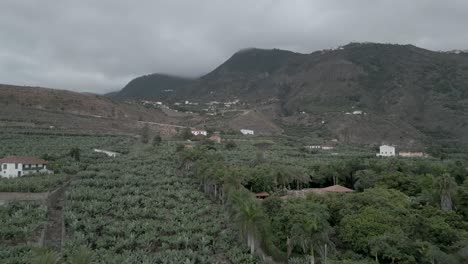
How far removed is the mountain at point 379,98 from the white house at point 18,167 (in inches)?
3529

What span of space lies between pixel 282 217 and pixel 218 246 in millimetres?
4988

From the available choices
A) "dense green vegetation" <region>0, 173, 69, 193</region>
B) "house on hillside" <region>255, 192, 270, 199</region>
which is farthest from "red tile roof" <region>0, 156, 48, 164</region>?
"house on hillside" <region>255, 192, 270, 199</region>

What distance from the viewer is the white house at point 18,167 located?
4569 cm

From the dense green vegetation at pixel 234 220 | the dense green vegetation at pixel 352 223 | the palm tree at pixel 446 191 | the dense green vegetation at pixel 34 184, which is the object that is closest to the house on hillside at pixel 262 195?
the dense green vegetation at pixel 234 220

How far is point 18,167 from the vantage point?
46.1m

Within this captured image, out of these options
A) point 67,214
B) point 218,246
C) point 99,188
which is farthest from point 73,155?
point 218,246

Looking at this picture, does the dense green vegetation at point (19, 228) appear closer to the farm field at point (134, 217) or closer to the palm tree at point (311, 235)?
the farm field at point (134, 217)

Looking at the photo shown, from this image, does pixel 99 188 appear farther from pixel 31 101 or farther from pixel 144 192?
pixel 31 101

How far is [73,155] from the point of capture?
55.3 meters

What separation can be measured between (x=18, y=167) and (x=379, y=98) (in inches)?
5342

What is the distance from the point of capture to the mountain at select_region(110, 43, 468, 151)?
118500 millimetres

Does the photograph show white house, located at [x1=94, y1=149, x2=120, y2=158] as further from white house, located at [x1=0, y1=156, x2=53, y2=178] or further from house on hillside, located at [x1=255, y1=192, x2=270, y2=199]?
house on hillside, located at [x1=255, y1=192, x2=270, y2=199]

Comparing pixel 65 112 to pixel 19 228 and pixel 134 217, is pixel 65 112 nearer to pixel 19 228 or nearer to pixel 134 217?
pixel 134 217

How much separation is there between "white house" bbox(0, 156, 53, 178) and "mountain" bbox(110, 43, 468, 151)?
294 ft
